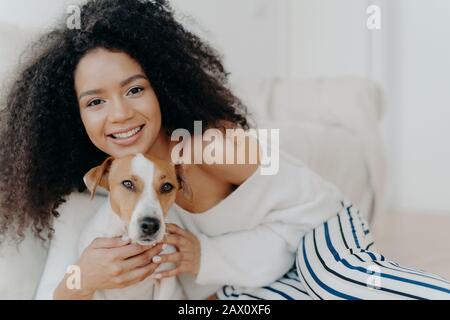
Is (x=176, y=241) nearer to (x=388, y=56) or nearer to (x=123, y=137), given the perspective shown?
(x=123, y=137)

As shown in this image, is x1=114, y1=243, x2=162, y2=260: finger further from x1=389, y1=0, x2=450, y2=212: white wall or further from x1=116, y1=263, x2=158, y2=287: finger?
x1=389, y1=0, x2=450, y2=212: white wall

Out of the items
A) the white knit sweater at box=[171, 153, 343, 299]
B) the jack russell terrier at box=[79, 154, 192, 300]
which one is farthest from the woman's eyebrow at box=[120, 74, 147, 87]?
the white knit sweater at box=[171, 153, 343, 299]

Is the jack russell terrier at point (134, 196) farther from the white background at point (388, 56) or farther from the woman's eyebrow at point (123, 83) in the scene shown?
the white background at point (388, 56)

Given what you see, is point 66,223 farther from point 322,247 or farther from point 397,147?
point 397,147

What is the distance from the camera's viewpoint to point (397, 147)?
92 cm

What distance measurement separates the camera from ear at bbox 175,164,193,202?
74 cm

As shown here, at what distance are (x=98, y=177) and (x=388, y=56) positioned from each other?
1.83 ft

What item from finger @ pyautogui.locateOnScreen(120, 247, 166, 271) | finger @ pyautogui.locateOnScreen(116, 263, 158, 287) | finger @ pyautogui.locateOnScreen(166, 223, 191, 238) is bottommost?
finger @ pyautogui.locateOnScreen(116, 263, 158, 287)

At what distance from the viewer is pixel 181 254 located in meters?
0.78

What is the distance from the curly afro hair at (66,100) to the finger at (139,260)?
128 millimetres

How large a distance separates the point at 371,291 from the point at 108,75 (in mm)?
478

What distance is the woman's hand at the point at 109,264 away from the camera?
0.72 meters

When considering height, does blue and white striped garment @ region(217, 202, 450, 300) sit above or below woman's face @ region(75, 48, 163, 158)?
below

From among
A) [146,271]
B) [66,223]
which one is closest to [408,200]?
[146,271]
